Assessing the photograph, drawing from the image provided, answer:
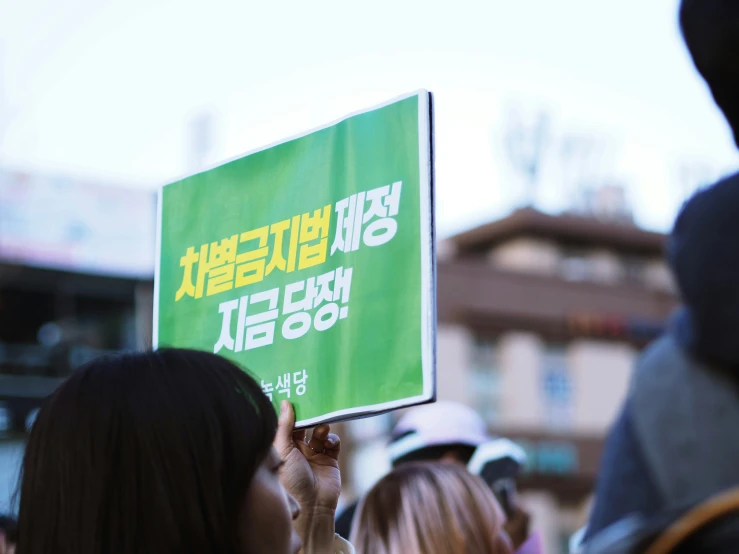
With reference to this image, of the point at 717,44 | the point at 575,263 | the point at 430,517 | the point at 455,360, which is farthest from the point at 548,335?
the point at 717,44

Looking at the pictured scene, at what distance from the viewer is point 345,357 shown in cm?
179

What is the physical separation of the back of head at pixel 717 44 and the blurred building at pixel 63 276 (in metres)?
17.4

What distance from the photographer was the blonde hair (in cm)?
239

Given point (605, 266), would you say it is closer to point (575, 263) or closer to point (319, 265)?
point (575, 263)

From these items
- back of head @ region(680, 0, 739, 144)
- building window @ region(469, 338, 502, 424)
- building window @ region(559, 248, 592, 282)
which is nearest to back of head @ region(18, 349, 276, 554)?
back of head @ region(680, 0, 739, 144)

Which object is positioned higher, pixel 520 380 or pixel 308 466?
pixel 520 380

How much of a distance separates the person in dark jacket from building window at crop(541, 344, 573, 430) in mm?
21542

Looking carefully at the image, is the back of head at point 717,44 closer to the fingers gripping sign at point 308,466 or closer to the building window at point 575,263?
the fingers gripping sign at point 308,466

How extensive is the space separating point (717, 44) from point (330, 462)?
1.16m

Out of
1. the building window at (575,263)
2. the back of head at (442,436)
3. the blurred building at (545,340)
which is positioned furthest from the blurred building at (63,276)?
the back of head at (442,436)

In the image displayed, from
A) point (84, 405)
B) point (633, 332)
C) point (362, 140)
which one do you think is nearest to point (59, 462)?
point (84, 405)

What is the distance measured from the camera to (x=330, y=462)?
6.38 feet

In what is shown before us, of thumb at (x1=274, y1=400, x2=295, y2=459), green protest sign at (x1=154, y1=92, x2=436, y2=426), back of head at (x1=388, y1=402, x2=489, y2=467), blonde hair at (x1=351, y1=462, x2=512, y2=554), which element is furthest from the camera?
back of head at (x1=388, y1=402, x2=489, y2=467)

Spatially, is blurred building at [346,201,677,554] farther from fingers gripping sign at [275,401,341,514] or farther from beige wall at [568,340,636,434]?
fingers gripping sign at [275,401,341,514]
